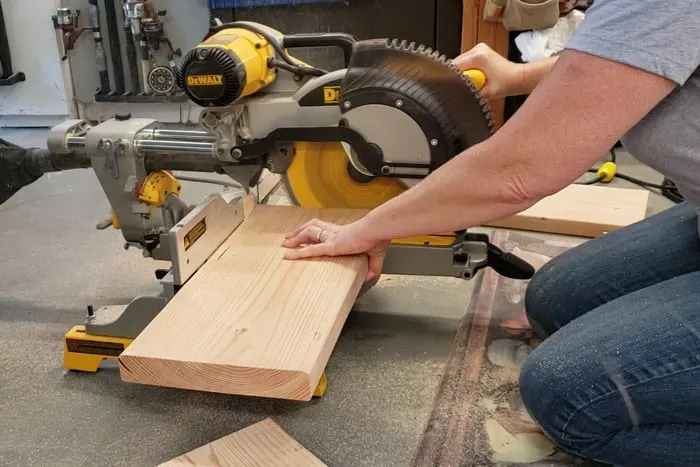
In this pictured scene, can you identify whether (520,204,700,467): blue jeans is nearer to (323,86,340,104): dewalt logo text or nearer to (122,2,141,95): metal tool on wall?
(323,86,340,104): dewalt logo text

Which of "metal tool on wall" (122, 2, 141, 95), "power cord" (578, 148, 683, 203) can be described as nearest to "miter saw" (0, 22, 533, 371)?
"power cord" (578, 148, 683, 203)

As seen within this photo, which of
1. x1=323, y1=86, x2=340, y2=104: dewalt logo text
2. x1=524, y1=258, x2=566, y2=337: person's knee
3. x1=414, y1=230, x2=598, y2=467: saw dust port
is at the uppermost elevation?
x1=323, y1=86, x2=340, y2=104: dewalt logo text

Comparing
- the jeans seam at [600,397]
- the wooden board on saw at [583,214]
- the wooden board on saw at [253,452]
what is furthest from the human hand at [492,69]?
the wooden board on saw at [253,452]

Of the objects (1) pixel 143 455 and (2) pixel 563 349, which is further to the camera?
(1) pixel 143 455

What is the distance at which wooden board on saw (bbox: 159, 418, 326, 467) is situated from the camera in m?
1.26

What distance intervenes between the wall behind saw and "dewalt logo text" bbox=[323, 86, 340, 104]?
9.48 ft

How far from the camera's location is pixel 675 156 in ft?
3.39

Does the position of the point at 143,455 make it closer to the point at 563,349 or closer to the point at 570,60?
the point at 563,349

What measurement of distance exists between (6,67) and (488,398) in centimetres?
354

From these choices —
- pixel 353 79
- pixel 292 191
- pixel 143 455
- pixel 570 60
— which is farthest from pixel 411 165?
pixel 143 455

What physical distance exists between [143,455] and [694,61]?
3.83 feet

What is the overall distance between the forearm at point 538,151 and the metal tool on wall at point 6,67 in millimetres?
3398

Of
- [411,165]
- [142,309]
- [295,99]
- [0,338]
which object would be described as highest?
[295,99]

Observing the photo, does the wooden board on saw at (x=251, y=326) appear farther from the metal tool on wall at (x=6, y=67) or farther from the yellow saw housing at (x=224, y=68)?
the metal tool on wall at (x=6, y=67)
